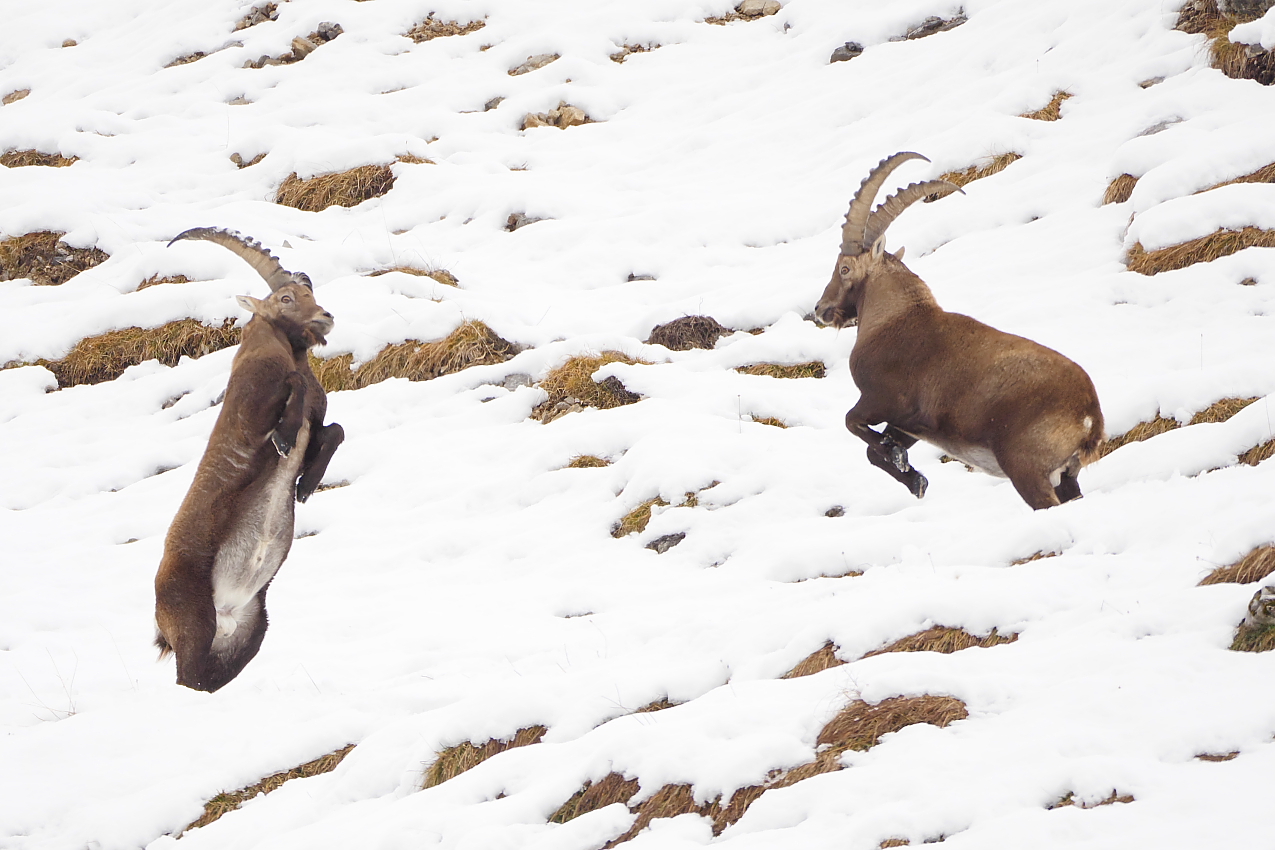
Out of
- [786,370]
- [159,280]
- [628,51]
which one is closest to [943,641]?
[786,370]

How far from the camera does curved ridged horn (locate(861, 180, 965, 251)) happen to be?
8125 mm

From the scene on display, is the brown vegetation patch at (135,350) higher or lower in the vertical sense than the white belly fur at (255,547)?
lower

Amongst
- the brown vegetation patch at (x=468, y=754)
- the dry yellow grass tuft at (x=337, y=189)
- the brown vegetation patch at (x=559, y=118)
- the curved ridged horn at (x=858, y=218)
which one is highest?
the curved ridged horn at (x=858, y=218)

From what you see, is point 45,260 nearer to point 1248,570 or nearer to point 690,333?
point 690,333

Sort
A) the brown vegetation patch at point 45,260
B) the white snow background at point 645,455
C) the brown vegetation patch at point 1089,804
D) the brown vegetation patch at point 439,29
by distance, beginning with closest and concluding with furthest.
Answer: the brown vegetation patch at point 1089,804 < the white snow background at point 645,455 < the brown vegetation patch at point 45,260 < the brown vegetation patch at point 439,29

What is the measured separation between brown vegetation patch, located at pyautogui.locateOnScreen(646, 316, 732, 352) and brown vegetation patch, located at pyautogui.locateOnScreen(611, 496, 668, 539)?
3.42 metres

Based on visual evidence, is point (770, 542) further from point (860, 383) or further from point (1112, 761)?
point (1112, 761)

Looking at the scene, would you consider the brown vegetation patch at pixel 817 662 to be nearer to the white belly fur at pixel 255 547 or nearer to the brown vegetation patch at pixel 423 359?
the white belly fur at pixel 255 547

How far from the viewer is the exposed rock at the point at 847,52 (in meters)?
17.5

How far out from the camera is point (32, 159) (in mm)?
17906

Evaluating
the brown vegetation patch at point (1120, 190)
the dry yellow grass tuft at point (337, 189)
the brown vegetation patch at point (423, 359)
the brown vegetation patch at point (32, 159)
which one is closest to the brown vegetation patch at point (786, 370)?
the brown vegetation patch at point (423, 359)

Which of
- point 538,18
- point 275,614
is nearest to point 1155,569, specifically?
point 275,614

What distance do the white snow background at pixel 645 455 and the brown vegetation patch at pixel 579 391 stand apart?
0.28 meters

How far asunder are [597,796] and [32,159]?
17406 millimetres
